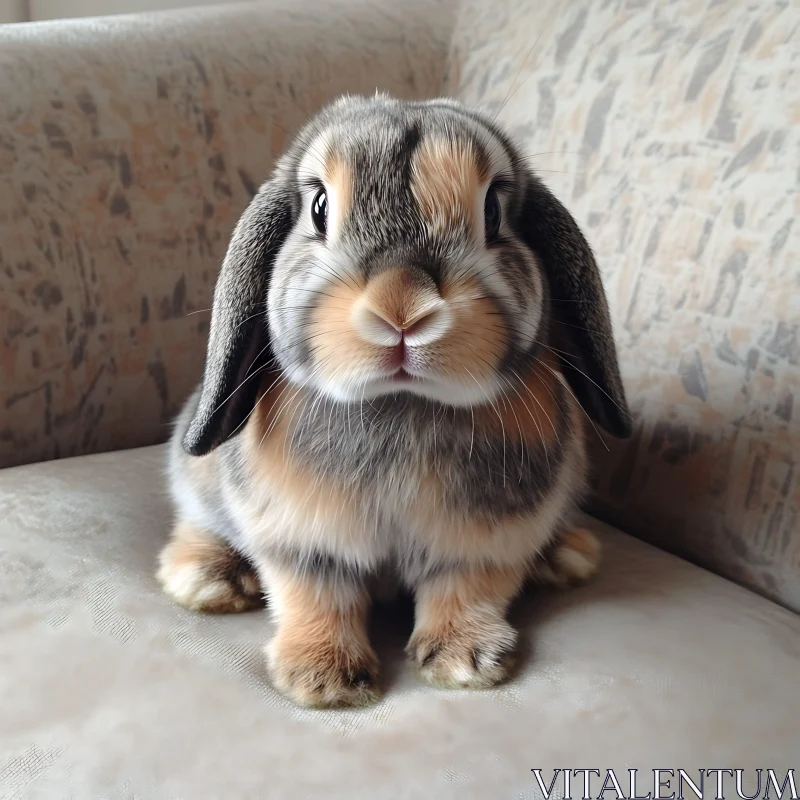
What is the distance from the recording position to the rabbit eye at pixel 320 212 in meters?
0.82

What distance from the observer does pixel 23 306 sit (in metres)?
1.26

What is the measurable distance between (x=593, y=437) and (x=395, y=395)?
46 centimetres

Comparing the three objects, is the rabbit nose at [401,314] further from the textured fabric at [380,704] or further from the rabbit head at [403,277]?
the textured fabric at [380,704]

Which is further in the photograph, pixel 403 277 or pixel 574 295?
pixel 574 295

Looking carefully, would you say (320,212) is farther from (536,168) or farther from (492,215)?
(536,168)

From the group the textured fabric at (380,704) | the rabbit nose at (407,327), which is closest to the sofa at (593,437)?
the textured fabric at (380,704)

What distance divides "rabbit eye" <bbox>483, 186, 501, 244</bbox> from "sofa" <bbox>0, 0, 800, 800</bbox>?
0.36 m

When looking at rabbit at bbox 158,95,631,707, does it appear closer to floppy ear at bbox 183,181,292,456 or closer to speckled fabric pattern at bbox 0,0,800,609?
floppy ear at bbox 183,181,292,456

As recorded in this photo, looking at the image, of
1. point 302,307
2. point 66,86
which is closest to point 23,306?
point 66,86

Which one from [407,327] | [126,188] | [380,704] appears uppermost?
[407,327]

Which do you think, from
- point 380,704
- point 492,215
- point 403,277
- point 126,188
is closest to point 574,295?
point 492,215

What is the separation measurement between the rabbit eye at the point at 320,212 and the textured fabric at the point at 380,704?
0.41 meters

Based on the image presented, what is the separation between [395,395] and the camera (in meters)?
0.83

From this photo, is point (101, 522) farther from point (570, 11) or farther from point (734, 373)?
point (570, 11)
